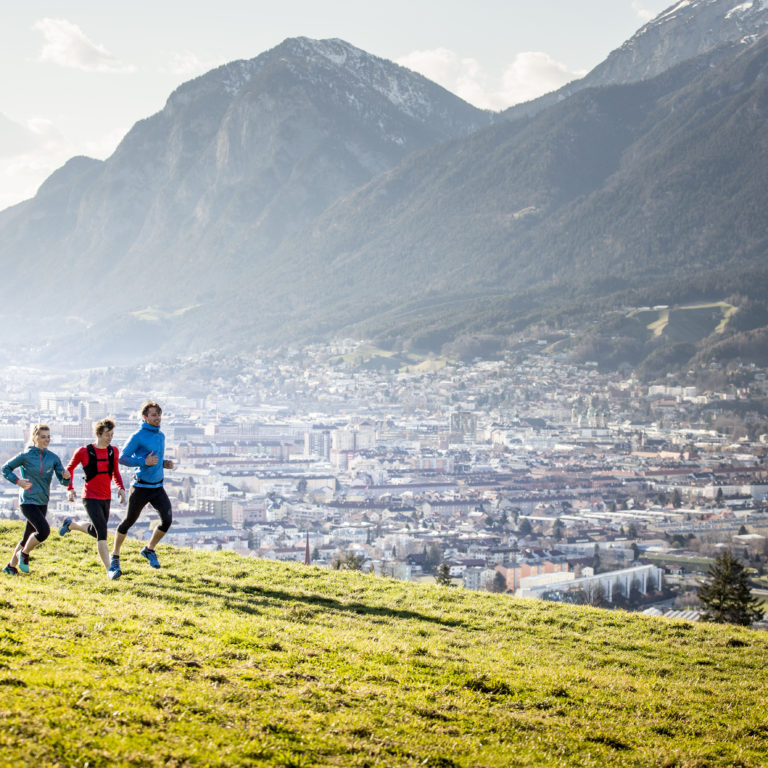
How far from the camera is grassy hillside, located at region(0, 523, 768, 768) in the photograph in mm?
5754

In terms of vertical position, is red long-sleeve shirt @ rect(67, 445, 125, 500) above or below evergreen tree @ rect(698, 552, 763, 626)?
above

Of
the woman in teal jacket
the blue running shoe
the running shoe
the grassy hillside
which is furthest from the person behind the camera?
the blue running shoe

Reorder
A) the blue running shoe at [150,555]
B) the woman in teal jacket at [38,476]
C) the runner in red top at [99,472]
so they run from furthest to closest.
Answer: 1. the blue running shoe at [150,555]
2. the woman in teal jacket at [38,476]
3. the runner in red top at [99,472]

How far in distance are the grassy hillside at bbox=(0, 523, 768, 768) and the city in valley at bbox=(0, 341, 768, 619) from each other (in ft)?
30.7

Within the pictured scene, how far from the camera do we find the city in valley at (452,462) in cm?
5303

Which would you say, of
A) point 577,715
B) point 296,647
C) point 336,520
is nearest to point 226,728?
point 296,647

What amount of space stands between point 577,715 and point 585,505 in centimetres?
A: 7308

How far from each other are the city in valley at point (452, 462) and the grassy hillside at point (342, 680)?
30.7 feet

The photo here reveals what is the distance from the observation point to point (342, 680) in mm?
7316

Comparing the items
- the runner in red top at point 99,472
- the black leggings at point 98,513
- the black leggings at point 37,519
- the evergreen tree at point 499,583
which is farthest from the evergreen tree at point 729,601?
the evergreen tree at point 499,583

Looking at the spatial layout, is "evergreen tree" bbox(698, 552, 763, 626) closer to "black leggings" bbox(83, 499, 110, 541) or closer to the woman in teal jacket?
"black leggings" bbox(83, 499, 110, 541)

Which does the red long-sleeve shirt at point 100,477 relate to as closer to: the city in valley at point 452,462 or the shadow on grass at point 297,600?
the shadow on grass at point 297,600

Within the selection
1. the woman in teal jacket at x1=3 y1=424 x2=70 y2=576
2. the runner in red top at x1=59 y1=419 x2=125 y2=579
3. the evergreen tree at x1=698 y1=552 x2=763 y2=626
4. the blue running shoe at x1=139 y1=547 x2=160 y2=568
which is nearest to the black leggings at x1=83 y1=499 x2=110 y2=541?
the runner in red top at x1=59 y1=419 x2=125 y2=579

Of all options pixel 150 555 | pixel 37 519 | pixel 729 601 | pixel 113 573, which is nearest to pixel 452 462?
pixel 729 601
